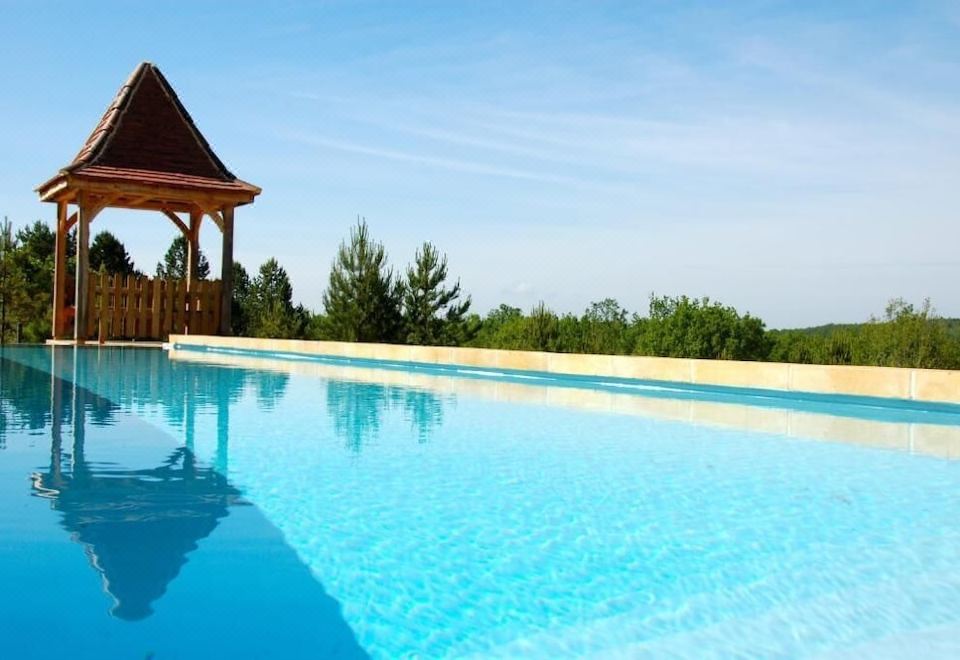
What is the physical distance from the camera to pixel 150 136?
751 inches

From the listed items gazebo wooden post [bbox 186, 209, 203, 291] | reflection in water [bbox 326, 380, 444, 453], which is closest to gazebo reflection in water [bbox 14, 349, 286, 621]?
reflection in water [bbox 326, 380, 444, 453]

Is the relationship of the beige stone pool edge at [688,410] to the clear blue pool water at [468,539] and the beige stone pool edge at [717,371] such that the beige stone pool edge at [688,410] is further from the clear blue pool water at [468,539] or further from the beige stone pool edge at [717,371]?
the beige stone pool edge at [717,371]

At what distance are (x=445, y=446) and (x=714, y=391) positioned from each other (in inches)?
185

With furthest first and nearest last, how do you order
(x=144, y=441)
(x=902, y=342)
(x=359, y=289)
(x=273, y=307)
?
(x=273, y=307)
(x=359, y=289)
(x=902, y=342)
(x=144, y=441)

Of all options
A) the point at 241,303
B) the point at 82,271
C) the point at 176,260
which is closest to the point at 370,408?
the point at 82,271

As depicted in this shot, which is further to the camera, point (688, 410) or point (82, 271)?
point (82, 271)

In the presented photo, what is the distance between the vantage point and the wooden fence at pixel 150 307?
1792 centimetres

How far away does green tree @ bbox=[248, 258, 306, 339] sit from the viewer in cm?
2731

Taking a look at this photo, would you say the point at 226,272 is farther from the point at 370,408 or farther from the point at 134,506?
the point at 134,506

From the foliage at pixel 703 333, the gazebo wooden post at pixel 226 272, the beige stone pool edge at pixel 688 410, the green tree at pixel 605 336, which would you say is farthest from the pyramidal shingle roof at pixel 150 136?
the foliage at pixel 703 333

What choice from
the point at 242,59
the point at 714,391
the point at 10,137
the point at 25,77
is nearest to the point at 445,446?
the point at 714,391

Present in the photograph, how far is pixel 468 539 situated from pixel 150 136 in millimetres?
17372

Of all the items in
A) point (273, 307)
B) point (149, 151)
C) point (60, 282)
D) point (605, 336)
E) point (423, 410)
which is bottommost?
point (423, 410)

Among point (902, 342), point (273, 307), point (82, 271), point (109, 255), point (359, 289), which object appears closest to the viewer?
point (82, 271)
